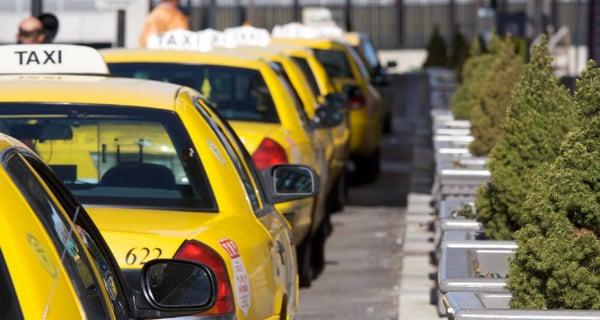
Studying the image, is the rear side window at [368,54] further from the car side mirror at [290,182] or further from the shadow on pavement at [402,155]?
the car side mirror at [290,182]

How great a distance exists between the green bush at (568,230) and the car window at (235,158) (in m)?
1.16

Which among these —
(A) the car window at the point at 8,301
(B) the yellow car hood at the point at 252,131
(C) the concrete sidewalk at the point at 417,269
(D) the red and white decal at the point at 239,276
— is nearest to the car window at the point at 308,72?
(C) the concrete sidewalk at the point at 417,269

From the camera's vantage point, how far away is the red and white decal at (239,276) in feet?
19.0

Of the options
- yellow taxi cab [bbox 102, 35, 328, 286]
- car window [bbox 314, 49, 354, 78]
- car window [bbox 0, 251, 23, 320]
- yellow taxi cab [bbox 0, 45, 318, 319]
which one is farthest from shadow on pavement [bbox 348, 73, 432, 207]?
car window [bbox 0, 251, 23, 320]

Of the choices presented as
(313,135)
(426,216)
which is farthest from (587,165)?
(426,216)

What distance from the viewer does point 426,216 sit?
15680mm

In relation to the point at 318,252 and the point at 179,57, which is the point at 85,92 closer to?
the point at 179,57

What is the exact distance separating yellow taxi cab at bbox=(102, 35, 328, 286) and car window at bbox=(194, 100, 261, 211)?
10.3ft

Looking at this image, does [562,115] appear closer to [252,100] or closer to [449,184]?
[449,184]

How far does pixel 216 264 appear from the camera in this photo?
5660 millimetres

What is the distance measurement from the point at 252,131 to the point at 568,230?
Answer: 15.7 feet

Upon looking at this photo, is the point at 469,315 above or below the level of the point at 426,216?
above

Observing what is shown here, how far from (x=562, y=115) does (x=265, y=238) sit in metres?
2.67

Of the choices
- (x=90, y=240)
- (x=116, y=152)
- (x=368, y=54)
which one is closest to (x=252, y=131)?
(x=116, y=152)
